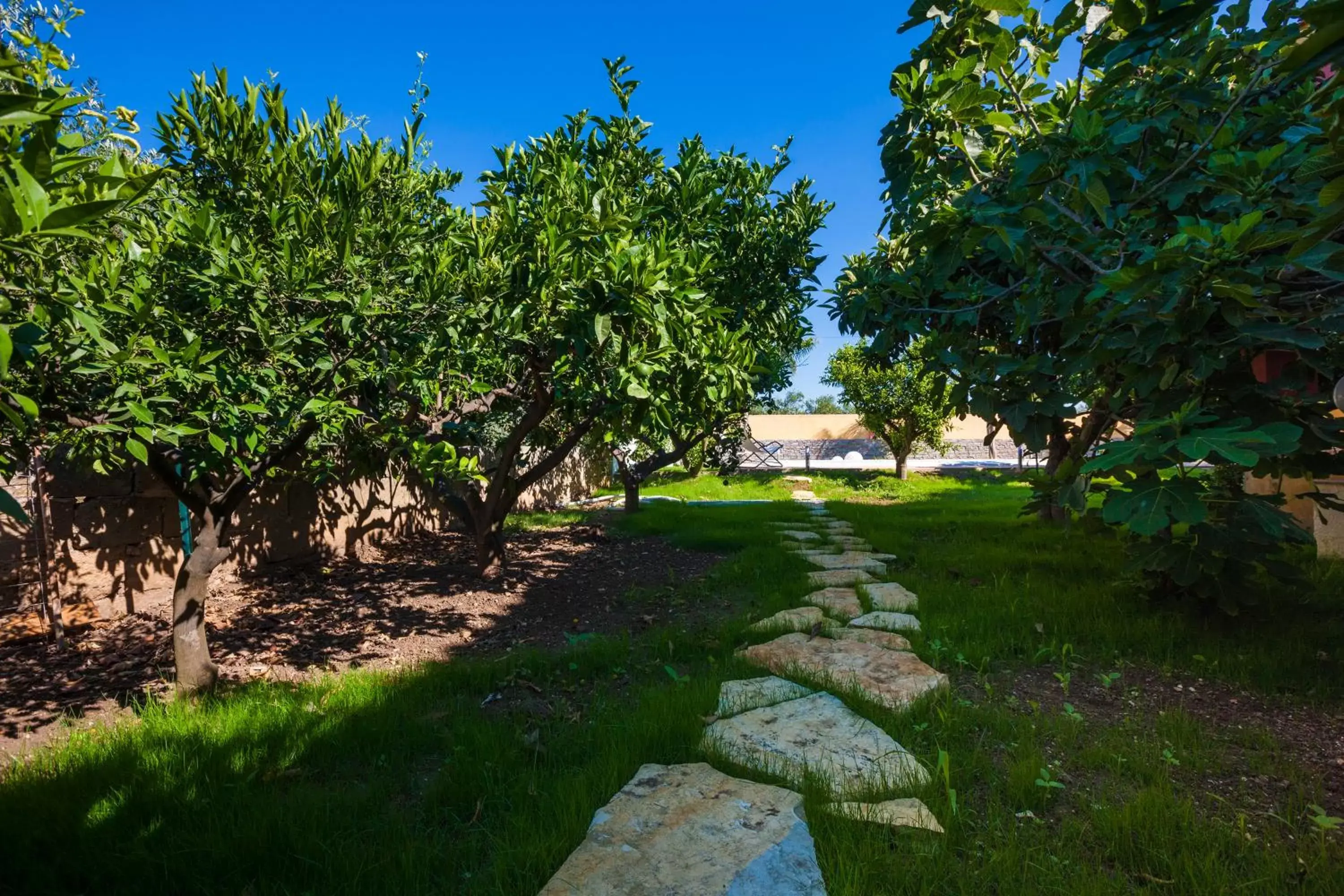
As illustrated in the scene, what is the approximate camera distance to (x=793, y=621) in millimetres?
4117

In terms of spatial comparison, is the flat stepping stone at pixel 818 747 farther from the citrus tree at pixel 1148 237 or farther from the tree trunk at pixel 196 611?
the tree trunk at pixel 196 611

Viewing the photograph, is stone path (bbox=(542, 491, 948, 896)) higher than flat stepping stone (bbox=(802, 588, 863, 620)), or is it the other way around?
flat stepping stone (bbox=(802, 588, 863, 620))

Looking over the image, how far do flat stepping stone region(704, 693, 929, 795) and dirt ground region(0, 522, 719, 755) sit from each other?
5.88 feet

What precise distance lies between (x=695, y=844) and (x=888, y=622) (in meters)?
2.56

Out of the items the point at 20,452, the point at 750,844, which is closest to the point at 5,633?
the point at 20,452

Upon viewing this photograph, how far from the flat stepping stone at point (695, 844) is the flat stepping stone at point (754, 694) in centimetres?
62

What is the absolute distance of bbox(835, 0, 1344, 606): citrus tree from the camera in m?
2.30

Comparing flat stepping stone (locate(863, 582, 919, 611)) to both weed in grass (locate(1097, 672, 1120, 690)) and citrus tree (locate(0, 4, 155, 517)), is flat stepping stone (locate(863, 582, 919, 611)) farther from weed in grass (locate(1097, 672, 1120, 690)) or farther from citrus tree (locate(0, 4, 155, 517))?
citrus tree (locate(0, 4, 155, 517))

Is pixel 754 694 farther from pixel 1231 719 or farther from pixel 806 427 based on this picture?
pixel 806 427

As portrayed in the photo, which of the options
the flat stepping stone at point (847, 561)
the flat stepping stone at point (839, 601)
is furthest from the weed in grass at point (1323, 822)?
the flat stepping stone at point (847, 561)

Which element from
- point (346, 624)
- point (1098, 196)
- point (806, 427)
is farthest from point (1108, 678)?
point (806, 427)

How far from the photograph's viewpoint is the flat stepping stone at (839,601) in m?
4.34

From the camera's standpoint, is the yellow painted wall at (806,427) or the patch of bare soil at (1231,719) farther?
the yellow painted wall at (806,427)

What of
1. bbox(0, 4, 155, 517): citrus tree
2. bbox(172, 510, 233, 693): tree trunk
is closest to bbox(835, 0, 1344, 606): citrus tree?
bbox(0, 4, 155, 517): citrus tree
